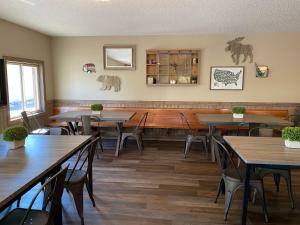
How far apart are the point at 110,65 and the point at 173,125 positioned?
6.68 feet

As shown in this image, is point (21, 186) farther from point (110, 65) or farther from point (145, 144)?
point (110, 65)

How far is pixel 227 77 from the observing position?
533 centimetres

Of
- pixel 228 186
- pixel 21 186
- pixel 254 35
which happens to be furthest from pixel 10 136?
pixel 254 35

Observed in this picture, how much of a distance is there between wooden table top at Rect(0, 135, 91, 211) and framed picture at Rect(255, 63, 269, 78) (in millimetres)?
4255

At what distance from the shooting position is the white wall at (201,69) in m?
5.19

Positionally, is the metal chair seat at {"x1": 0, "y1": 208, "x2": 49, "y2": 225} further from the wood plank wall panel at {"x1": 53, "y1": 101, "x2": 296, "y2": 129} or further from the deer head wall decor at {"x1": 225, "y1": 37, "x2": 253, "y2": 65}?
the deer head wall decor at {"x1": 225, "y1": 37, "x2": 253, "y2": 65}

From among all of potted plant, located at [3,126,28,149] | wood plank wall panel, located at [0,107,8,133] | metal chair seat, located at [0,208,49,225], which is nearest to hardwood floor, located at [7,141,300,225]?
metal chair seat, located at [0,208,49,225]

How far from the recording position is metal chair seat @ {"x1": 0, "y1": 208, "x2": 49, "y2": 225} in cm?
150

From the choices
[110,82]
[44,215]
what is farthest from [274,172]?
[110,82]

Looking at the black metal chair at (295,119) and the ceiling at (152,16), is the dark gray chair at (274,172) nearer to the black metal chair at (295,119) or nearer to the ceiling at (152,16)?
the ceiling at (152,16)

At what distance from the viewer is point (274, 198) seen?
8.99ft

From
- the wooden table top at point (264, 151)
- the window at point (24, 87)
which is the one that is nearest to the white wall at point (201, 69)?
the window at point (24, 87)

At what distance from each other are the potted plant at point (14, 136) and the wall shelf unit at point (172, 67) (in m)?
3.65

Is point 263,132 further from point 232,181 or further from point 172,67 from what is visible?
point 172,67
